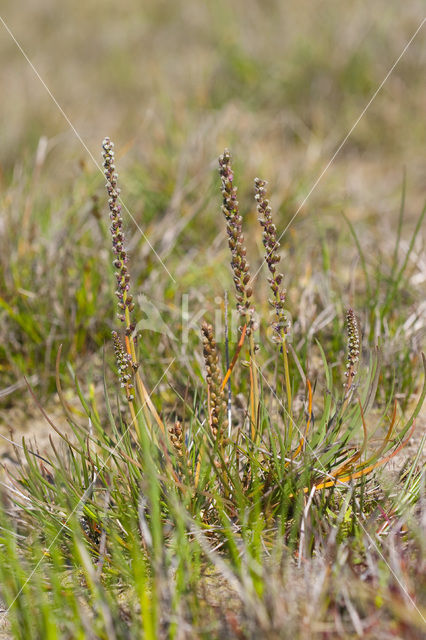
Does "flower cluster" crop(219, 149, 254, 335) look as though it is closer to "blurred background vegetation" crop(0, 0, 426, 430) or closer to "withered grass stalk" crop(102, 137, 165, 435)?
"withered grass stalk" crop(102, 137, 165, 435)

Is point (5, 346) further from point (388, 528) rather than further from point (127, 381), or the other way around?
point (388, 528)

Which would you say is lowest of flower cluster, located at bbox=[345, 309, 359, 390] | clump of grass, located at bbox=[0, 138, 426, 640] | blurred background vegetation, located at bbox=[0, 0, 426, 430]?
clump of grass, located at bbox=[0, 138, 426, 640]

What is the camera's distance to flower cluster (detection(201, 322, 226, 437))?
50.4 inches

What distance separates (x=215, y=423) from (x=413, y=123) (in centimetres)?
317

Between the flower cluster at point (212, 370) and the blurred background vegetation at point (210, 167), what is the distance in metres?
0.70

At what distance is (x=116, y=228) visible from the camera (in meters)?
1.25

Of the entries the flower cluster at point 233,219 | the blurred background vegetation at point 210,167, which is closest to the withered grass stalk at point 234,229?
the flower cluster at point 233,219

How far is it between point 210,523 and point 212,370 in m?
0.43

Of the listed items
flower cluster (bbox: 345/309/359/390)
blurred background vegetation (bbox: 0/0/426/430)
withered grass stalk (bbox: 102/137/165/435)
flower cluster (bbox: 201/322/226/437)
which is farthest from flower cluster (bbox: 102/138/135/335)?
blurred background vegetation (bbox: 0/0/426/430)

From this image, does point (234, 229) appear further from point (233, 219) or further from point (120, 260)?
point (120, 260)

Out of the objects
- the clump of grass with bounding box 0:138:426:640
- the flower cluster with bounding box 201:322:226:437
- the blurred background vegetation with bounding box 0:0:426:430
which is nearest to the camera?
the clump of grass with bounding box 0:138:426:640

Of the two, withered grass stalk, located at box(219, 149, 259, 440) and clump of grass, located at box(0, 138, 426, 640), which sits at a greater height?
withered grass stalk, located at box(219, 149, 259, 440)

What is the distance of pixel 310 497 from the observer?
4.33 ft

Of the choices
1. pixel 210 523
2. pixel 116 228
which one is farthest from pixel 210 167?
pixel 210 523
